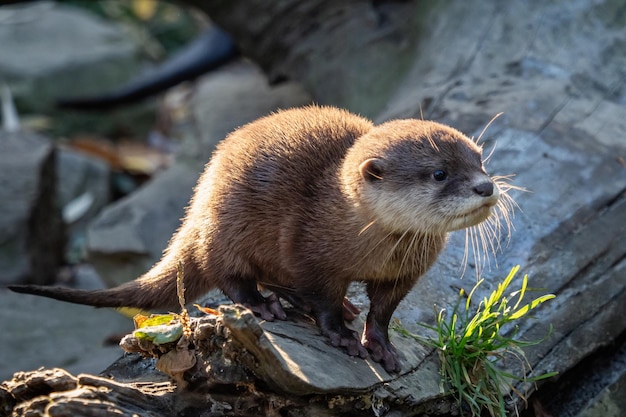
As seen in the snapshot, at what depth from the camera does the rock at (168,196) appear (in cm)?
421

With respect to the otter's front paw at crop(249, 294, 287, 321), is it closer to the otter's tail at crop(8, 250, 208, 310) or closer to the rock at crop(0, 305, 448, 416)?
the rock at crop(0, 305, 448, 416)

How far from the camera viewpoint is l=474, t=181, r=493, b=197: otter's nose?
1.99 m

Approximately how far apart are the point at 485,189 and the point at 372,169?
0.88 feet

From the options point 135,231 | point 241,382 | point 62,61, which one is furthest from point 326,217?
point 62,61

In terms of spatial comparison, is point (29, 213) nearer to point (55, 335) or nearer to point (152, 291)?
point (55, 335)

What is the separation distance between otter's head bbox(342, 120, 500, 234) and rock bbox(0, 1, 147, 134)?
5291mm

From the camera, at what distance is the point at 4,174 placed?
4.81m

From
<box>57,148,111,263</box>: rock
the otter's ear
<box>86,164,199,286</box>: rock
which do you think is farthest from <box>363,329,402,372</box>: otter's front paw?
<box>57,148,111,263</box>: rock

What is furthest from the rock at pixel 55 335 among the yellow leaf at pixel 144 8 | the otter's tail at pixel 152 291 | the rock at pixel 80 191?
the yellow leaf at pixel 144 8

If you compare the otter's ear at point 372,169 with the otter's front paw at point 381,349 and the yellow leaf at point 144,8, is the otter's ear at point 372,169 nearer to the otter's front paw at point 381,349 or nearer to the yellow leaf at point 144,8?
the otter's front paw at point 381,349

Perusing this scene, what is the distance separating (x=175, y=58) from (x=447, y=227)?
509 cm

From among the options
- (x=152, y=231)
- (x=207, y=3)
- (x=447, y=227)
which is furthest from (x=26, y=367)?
(x=447, y=227)

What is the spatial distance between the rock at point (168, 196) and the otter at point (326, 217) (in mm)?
1882

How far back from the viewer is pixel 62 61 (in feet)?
23.5
